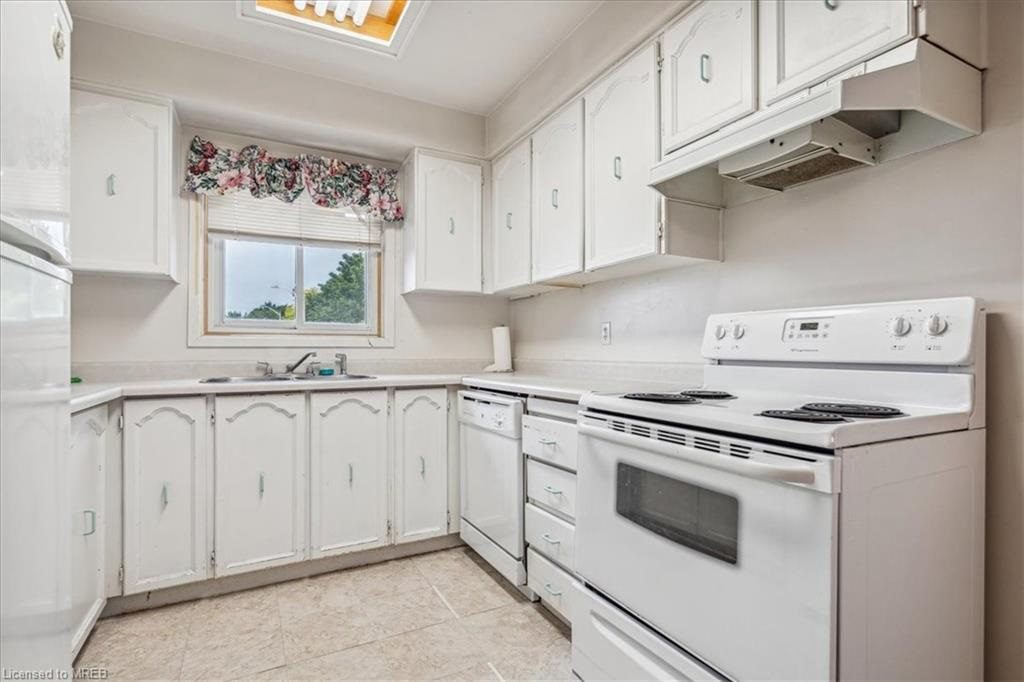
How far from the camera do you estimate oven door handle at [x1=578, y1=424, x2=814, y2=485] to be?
38.0 inches

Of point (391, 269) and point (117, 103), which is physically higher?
point (117, 103)

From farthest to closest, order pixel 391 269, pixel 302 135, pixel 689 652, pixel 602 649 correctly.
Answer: pixel 391 269
pixel 302 135
pixel 602 649
pixel 689 652

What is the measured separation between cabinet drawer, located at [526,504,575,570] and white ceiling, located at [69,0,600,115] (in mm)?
2190

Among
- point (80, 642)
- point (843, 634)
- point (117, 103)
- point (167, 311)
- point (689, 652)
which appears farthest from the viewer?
point (167, 311)

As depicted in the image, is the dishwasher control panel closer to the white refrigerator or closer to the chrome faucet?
the chrome faucet

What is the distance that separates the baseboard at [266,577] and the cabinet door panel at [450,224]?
1462 millimetres

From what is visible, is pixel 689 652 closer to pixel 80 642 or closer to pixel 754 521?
pixel 754 521

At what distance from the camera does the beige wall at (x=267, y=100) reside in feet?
7.86

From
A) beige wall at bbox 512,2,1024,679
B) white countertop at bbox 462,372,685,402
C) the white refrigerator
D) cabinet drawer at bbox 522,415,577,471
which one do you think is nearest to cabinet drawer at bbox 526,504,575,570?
cabinet drawer at bbox 522,415,577,471

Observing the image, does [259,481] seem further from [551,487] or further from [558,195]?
[558,195]

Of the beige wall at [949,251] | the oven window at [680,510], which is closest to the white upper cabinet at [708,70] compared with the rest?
the beige wall at [949,251]

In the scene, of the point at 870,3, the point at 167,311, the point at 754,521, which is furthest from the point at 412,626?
the point at 870,3

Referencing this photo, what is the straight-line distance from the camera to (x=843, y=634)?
95 cm

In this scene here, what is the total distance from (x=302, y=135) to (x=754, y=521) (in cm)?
293
